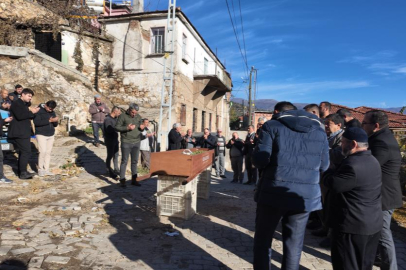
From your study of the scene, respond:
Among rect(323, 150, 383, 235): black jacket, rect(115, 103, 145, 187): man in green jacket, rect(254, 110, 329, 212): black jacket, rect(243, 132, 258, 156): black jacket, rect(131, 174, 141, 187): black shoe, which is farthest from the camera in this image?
rect(243, 132, 258, 156): black jacket

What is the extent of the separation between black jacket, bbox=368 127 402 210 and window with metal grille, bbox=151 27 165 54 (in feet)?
45.1

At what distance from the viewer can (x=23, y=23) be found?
44.8 ft

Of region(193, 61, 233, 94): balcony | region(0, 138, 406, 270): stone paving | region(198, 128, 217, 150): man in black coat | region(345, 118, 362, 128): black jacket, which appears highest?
region(193, 61, 233, 94): balcony

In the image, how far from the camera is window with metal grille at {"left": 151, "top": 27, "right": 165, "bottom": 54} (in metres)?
15.4

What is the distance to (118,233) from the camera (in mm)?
4109

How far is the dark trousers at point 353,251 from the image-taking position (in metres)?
2.33

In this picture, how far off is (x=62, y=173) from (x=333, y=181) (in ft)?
23.3

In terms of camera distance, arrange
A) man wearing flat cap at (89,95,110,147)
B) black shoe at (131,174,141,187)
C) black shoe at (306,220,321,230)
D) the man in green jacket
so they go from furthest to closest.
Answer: man wearing flat cap at (89,95,110,147) → black shoe at (131,174,141,187) → the man in green jacket → black shoe at (306,220,321,230)

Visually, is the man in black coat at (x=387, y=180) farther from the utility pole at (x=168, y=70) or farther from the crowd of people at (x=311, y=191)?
the utility pole at (x=168, y=70)

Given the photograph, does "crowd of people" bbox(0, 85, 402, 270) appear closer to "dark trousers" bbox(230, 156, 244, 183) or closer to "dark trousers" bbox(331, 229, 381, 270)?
"dark trousers" bbox(331, 229, 381, 270)

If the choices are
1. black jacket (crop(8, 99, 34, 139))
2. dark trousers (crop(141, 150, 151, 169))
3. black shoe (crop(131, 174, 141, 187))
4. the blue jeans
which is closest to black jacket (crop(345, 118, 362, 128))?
the blue jeans

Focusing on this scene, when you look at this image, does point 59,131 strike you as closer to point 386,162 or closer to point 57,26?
point 57,26

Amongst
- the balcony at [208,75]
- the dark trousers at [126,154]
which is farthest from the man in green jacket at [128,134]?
the balcony at [208,75]

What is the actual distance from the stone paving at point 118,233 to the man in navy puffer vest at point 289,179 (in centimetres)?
94
